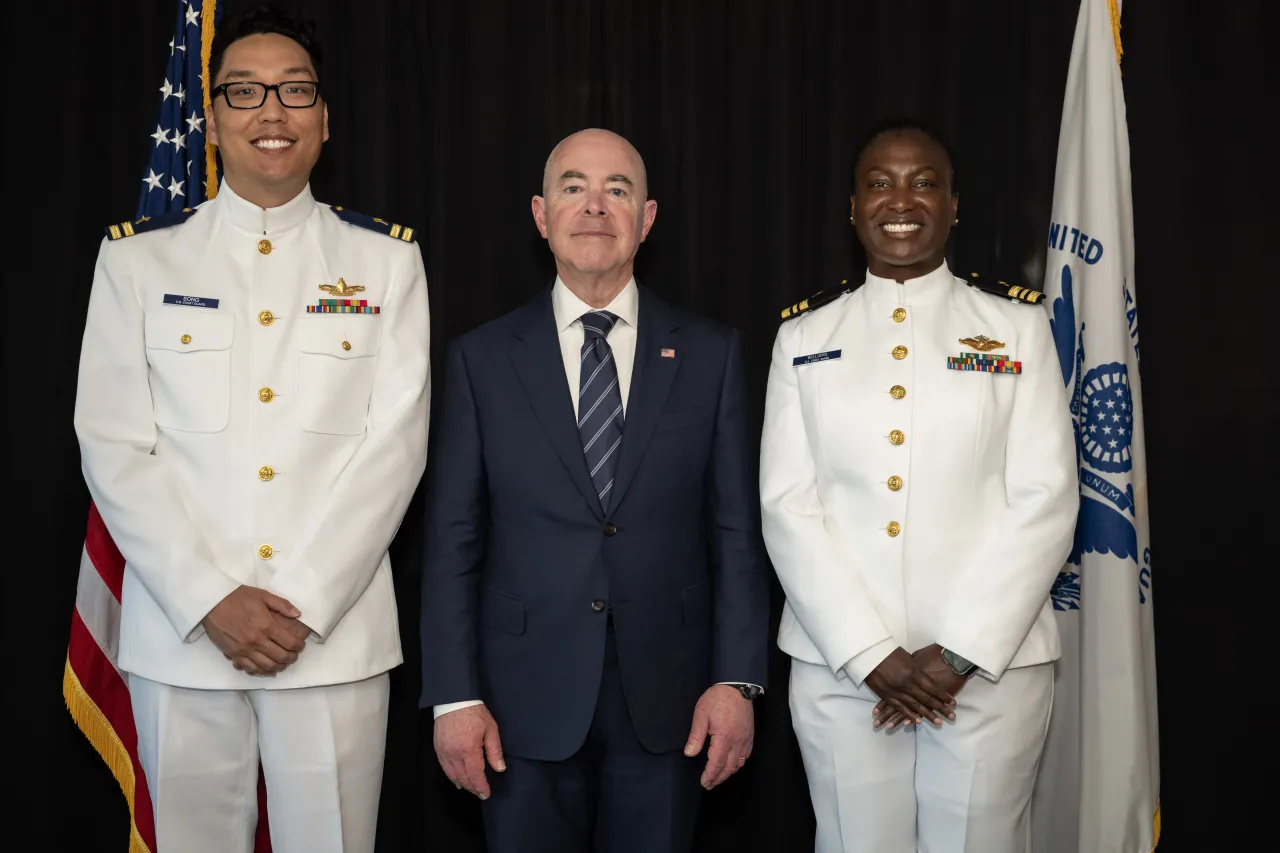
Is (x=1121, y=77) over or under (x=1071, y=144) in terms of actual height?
→ over

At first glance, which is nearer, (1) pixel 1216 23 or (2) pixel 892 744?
(2) pixel 892 744

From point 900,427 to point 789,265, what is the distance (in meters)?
1.11

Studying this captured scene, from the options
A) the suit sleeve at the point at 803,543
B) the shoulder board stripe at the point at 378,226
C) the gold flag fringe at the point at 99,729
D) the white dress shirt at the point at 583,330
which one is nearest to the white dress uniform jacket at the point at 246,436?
the shoulder board stripe at the point at 378,226

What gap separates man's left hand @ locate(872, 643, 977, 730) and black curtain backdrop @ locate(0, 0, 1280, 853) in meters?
1.10

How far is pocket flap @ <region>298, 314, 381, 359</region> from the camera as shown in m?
2.34

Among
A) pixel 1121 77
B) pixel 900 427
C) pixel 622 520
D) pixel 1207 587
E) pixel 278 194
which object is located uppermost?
pixel 1121 77

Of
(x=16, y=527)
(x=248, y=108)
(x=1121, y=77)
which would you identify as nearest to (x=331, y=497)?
(x=248, y=108)

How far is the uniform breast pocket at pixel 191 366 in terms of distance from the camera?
229cm

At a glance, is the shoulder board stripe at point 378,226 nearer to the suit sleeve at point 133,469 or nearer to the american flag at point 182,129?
the suit sleeve at point 133,469

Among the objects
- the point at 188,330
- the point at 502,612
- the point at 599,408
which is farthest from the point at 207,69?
the point at 502,612

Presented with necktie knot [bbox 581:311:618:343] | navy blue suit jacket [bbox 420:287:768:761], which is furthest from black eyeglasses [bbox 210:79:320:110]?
necktie knot [bbox 581:311:618:343]

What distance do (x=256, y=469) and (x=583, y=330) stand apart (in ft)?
2.47

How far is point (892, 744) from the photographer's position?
7.46 feet

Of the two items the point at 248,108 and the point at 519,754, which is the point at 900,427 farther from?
the point at 248,108
